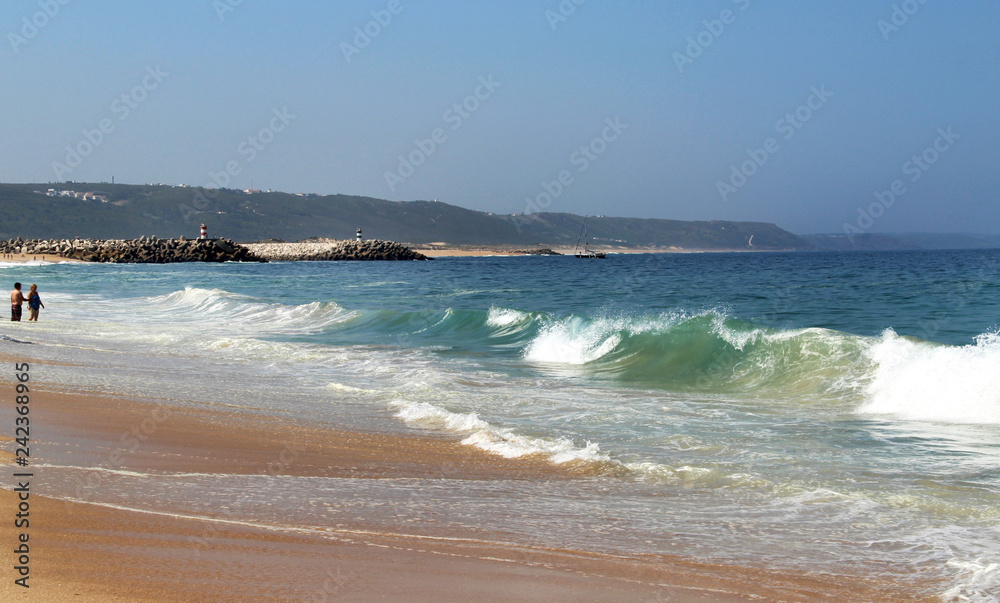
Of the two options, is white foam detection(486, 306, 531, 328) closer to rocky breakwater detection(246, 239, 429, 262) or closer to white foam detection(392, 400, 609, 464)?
white foam detection(392, 400, 609, 464)

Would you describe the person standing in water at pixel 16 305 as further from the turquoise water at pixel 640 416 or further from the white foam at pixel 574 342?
the white foam at pixel 574 342

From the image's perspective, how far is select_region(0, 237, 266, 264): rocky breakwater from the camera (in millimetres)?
77312

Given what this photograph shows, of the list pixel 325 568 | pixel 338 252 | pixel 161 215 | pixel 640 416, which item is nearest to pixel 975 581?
pixel 325 568

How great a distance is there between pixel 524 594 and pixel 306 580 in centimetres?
108

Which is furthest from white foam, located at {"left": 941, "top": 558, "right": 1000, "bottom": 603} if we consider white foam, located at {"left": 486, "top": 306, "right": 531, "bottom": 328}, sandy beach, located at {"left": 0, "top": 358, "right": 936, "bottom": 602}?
white foam, located at {"left": 486, "top": 306, "right": 531, "bottom": 328}

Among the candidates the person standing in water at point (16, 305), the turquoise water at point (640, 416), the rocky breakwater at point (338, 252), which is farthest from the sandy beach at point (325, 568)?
the rocky breakwater at point (338, 252)

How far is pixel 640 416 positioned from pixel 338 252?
93492 millimetres

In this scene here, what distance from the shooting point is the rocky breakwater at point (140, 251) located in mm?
77312

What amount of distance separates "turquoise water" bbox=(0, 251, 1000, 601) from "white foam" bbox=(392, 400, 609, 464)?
0.13ft

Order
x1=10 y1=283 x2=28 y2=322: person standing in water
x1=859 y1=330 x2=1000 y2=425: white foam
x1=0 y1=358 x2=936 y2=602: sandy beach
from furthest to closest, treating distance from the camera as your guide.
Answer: x1=10 y1=283 x2=28 y2=322: person standing in water < x1=859 y1=330 x2=1000 y2=425: white foam < x1=0 y1=358 x2=936 y2=602: sandy beach

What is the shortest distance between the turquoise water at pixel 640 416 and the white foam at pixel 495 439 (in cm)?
4

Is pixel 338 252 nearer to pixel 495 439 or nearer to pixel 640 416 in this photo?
pixel 640 416

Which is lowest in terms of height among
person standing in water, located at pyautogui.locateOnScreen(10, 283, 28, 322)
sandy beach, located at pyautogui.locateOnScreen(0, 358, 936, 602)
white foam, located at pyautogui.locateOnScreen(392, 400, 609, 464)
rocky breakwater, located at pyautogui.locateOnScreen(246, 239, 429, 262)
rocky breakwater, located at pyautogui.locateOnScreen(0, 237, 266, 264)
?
sandy beach, located at pyautogui.locateOnScreen(0, 358, 936, 602)

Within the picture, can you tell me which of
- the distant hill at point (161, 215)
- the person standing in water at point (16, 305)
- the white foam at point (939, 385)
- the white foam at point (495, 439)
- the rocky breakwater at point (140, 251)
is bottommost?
the white foam at point (495, 439)
